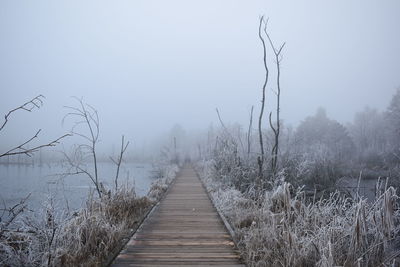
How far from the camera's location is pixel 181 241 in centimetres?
476

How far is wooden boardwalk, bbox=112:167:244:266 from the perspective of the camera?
3932mm

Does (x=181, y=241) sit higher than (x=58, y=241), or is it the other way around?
(x=58, y=241)

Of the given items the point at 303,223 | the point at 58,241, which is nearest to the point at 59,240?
the point at 58,241

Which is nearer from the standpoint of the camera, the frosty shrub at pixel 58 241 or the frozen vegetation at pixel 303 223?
the frosty shrub at pixel 58 241

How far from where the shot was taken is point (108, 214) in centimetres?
558

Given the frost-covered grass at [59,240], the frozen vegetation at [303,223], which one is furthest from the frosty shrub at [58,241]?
the frozen vegetation at [303,223]

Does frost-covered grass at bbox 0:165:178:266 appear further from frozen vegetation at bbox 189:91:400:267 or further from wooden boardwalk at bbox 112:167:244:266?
frozen vegetation at bbox 189:91:400:267

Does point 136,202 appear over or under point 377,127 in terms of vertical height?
under

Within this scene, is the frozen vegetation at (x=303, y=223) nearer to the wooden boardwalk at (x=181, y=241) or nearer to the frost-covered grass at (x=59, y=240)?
the wooden boardwalk at (x=181, y=241)

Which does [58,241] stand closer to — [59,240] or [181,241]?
[59,240]

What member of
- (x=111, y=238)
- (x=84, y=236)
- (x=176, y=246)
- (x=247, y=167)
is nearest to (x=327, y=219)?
(x=176, y=246)

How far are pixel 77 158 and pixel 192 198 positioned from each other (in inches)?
141

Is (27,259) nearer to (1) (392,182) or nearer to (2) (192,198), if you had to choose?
(2) (192,198)

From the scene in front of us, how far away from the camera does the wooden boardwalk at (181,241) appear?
12.9 ft
